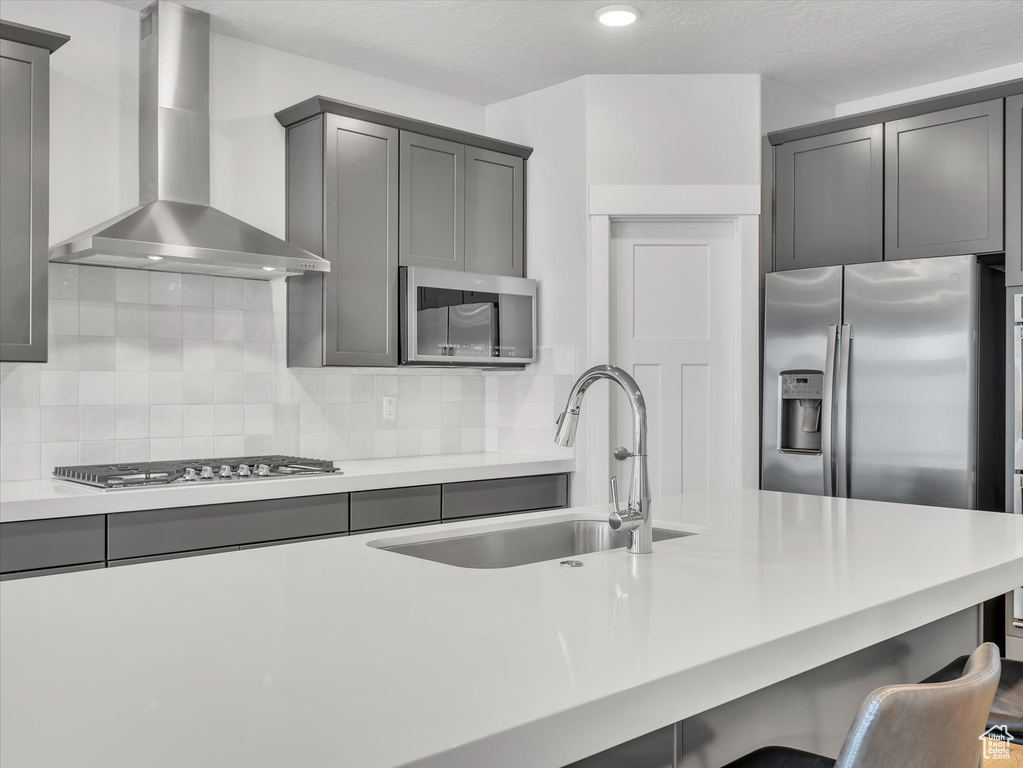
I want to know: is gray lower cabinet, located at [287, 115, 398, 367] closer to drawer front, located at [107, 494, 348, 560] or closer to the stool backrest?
drawer front, located at [107, 494, 348, 560]

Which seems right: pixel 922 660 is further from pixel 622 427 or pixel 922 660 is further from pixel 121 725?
pixel 622 427

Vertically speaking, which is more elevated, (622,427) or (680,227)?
(680,227)

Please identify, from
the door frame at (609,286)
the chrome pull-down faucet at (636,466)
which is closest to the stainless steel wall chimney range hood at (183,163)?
the door frame at (609,286)

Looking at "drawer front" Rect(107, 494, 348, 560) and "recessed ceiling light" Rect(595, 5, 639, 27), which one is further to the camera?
"recessed ceiling light" Rect(595, 5, 639, 27)

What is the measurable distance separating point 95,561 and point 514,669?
203 cm

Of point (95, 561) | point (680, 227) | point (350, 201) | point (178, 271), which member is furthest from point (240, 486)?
point (680, 227)

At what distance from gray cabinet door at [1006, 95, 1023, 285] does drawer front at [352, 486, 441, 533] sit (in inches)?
97.5

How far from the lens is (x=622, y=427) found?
4180 millimetres

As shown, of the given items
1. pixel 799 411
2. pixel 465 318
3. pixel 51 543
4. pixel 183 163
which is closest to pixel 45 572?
pixel 51 543

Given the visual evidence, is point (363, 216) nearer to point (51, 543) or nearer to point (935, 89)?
point (51, 543)

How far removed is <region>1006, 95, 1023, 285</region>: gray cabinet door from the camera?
3.47 meters

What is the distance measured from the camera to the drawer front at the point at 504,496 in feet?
11.9

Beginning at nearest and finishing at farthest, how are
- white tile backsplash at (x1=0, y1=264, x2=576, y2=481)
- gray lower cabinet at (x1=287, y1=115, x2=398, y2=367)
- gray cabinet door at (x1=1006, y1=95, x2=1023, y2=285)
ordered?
white tile backsplash at (x1=0, y1=264, x2=576, y2=481), gray cabinet door at (x1=1006, y1=95, x2=1023, y2=285), gray lower cabinet at (x1=287, y1=115, x2=398, y2=367)

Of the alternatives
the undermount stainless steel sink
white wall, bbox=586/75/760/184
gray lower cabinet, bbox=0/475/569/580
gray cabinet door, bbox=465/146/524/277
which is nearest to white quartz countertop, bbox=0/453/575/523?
gray lower cabinet, bbox=0/475/569/580
